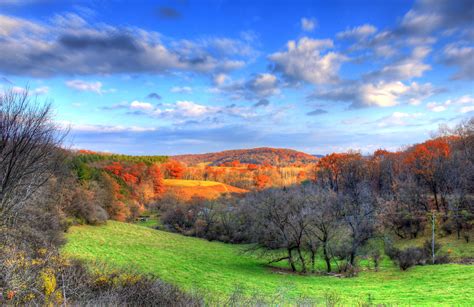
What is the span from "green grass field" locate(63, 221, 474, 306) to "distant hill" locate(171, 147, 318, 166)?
11170 centimetres

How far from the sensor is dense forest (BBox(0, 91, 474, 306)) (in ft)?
35.3

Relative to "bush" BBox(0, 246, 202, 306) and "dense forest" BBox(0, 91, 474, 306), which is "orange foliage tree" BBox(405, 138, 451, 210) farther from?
"bush" BBox(0, 246, 202, 306)

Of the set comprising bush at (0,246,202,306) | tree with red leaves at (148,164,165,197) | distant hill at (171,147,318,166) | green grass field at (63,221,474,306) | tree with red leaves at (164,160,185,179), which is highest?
distant hill at (171,147,318,166)

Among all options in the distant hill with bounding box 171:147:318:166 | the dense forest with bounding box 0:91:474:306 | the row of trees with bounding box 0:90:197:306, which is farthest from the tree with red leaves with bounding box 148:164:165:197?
the distant hill with bounding box 171:147:318:166

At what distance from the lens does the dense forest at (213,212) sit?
10.8 metres

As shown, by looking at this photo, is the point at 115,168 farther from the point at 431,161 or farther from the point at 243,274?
the point at 431,161

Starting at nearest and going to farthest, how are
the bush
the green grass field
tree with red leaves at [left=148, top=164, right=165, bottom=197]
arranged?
1. the bush
2. the green grass field
3. tree with red leaves at [left=148, top=164, right=165, bottom=197]

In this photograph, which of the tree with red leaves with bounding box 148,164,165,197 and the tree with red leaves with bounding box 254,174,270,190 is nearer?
the tree with red leaves with bounding box 148,164,165,197

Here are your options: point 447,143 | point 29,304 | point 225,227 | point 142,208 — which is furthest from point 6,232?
point 447,143

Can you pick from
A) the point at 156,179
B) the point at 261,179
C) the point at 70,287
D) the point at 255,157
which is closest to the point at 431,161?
the point at 70,287

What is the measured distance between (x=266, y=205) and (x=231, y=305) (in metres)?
16.5

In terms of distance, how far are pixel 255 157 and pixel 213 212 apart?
356 feet

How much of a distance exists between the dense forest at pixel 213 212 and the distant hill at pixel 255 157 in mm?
77332

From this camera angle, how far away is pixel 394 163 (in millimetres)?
65062
